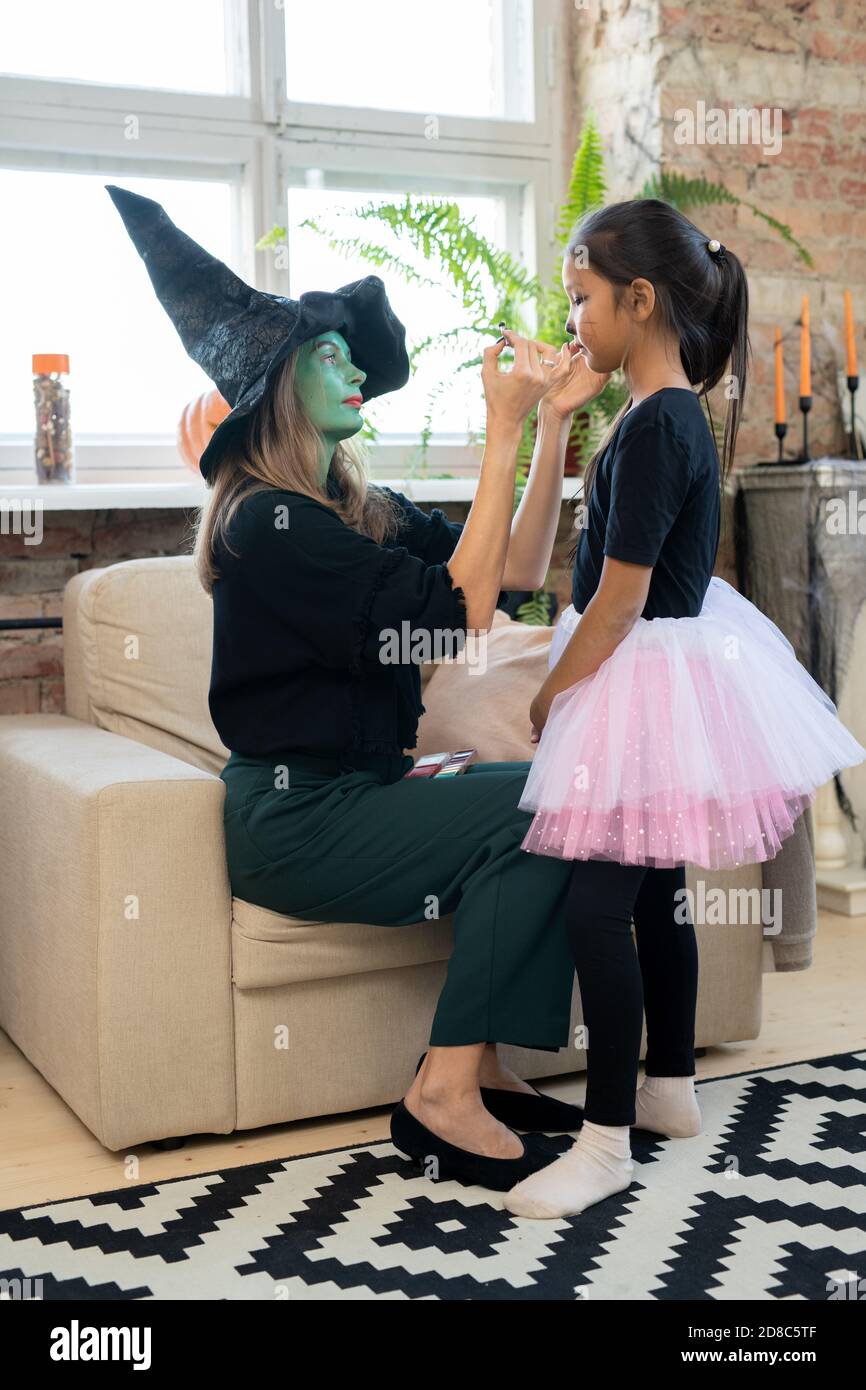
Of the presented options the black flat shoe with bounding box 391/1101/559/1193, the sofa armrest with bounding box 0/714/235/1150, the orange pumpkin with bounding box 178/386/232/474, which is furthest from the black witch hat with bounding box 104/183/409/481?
the black flat shoe with bounding box 391/1101/559/1193

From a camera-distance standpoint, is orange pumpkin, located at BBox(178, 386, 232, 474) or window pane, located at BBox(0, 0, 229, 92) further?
window pane, located at BBox(0, 0, 229, 92)

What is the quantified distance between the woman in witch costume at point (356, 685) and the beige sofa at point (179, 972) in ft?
0.26

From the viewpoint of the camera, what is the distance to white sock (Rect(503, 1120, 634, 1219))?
1786mm

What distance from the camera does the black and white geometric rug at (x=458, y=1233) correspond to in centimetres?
161

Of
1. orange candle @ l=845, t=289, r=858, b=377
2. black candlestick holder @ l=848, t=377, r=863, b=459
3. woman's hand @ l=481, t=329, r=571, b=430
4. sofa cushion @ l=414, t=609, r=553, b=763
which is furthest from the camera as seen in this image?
black candlestick holder @ l=848, t=377, r=863, b=459

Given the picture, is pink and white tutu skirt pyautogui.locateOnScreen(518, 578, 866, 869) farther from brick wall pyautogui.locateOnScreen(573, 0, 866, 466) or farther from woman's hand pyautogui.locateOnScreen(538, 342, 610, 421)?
brick wall pyautogui.locateOnScreen(573, 0, 866, 466)

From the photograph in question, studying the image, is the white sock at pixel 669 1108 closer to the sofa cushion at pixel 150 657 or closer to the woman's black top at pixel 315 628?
the woman's black top at pixel 315 628

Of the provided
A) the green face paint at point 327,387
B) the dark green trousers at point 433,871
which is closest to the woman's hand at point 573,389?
the green face paint at point 327,387

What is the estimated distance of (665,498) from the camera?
178cm

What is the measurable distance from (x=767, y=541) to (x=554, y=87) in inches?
50.1

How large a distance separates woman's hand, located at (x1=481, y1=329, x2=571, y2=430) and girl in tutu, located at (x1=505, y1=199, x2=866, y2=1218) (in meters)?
0.08

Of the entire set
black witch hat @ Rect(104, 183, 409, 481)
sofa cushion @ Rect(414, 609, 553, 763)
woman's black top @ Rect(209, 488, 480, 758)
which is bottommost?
sofa cushion @ Rect(414, 609, 553, 763)

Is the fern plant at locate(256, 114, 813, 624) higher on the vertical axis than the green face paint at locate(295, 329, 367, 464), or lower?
higher

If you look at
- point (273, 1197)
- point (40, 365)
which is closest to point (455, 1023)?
point (273, 1197)
